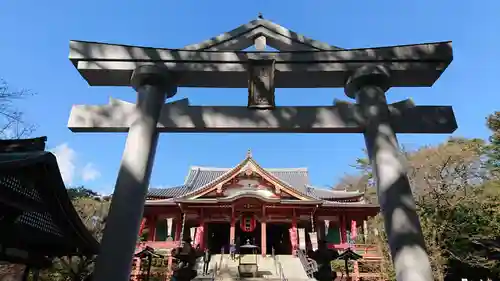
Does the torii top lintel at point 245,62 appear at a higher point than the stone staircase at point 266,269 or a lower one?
higher

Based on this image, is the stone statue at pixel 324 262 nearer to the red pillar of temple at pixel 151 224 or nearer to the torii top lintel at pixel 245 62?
the torii top lintel at pixel 245 62

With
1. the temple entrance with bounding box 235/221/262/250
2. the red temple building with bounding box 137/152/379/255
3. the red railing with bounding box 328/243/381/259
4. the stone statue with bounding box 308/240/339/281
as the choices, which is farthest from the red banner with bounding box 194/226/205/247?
the stone statue with bounding box 308/240/339/281

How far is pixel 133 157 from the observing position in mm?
3531

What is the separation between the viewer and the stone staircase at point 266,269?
12.2 meters

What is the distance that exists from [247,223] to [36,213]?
13.7 m

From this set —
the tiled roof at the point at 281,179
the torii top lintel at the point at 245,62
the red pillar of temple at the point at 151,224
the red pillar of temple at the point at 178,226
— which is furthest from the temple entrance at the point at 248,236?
the torii top lintel at the point at 245,62

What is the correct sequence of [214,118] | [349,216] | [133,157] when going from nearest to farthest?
[133,157] < [214,118] < [349,216]

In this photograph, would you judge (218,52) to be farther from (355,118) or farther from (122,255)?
(122,255)

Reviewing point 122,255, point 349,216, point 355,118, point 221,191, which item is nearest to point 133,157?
point 122,255

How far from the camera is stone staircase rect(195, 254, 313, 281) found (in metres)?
12.2

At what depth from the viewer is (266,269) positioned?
1359 centimetres

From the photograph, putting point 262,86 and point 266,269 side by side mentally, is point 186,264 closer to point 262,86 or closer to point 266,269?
point 262,86

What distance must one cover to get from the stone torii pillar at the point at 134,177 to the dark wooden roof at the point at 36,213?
0.88 m

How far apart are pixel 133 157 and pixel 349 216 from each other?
17163mm
